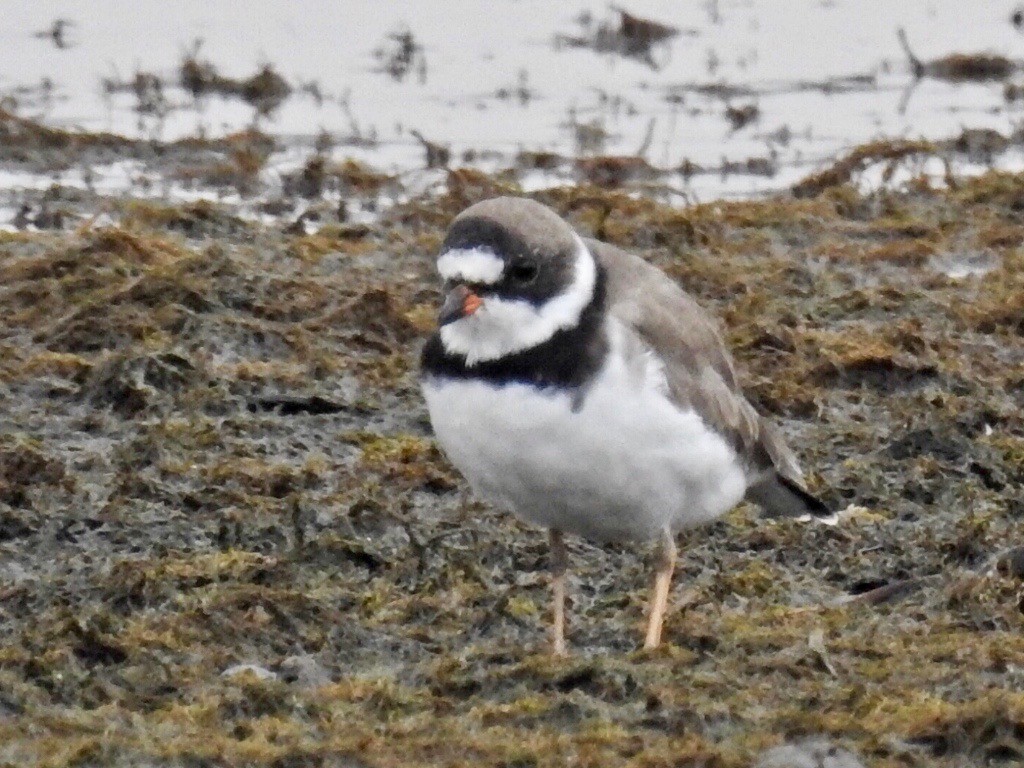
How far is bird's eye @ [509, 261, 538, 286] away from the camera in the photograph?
6176 millimetres

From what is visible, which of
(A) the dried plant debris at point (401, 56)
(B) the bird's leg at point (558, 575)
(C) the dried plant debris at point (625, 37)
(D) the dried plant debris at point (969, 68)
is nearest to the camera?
(B) the bird's leg at point (558, 575)

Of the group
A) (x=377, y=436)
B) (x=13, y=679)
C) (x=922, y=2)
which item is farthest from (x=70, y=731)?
(x=922, y=2)

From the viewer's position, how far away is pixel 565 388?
5988 millimetres

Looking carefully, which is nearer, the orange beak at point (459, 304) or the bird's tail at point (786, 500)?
the orange beak at point (459, 304)

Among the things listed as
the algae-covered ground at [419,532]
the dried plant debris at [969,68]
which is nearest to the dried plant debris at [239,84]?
the algae-covered ground at [419,532]

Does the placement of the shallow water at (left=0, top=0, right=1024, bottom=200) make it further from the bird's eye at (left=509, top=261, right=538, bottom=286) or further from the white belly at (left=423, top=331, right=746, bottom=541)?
the bird's eye at (left=509, top=261, right=538, bottom=286)

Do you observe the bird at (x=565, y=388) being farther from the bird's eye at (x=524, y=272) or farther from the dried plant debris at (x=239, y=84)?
the dried plant debris at (x=239, y=84)

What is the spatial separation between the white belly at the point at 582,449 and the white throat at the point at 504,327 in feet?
0.29

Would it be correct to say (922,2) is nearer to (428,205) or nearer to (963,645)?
(428,205)

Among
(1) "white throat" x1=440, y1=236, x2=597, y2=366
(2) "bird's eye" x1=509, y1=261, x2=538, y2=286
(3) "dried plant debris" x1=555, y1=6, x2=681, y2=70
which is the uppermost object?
(2) "bird's eye" x1=509, y1=261, x2=538, y2=286

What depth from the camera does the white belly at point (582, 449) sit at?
6008mm

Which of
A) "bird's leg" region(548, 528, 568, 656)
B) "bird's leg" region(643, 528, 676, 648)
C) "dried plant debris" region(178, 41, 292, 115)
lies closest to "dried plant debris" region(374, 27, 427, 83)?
"dried plant debris" region(178, 41, 292, 115)

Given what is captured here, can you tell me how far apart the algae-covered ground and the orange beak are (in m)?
0.89

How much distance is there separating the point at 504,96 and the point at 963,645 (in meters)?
10.5
